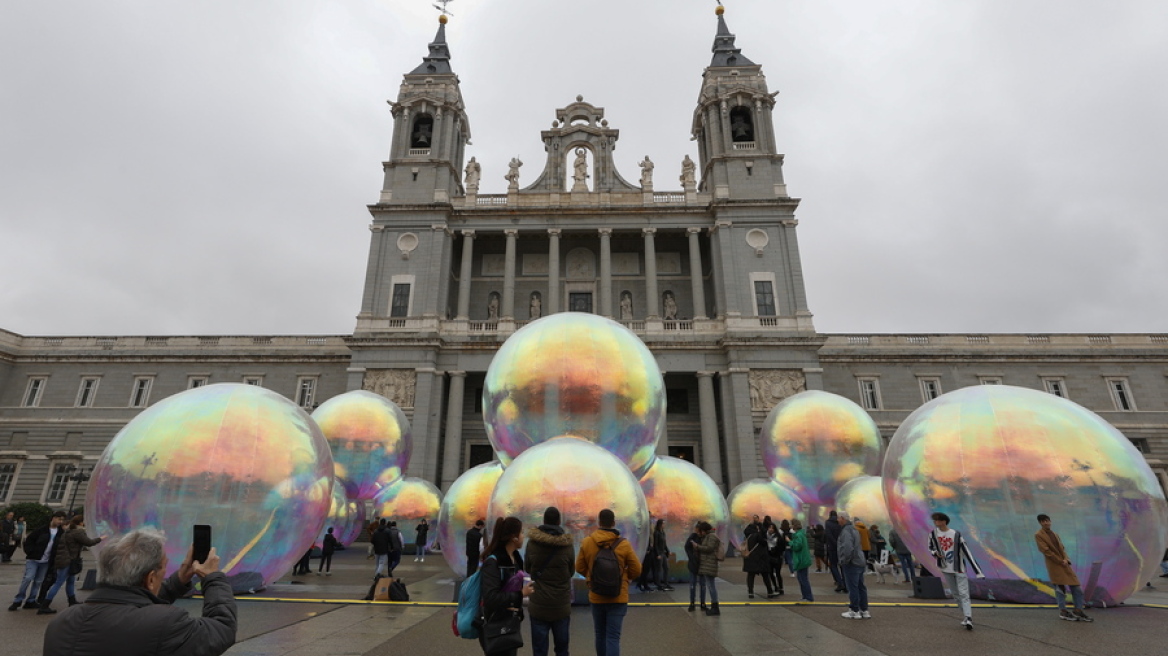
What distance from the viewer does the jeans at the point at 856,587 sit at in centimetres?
789

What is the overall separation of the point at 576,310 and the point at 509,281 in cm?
455

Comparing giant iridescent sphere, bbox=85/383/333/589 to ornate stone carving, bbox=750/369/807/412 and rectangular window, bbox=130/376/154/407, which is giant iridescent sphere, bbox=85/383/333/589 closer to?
ornate stone carving, bbox=750/369/807/412

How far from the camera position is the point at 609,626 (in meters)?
4.96

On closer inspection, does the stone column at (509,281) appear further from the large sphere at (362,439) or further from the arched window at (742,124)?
the large sphere at (362,439)

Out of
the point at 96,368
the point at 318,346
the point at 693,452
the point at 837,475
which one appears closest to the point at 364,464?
the point at 837,475

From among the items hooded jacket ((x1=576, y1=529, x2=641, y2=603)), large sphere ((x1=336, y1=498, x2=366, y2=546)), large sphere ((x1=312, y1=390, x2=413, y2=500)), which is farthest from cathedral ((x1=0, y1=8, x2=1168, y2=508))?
hooded jacket ((x1=576, y1=529, x2=641, y2=603))

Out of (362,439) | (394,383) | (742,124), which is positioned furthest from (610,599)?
(742,124)

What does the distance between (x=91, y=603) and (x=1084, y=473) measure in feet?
34.1

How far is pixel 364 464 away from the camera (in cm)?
1523

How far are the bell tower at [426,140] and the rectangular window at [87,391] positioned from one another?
2263 centimetres

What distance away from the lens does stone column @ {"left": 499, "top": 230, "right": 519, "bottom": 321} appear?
35.9 metres

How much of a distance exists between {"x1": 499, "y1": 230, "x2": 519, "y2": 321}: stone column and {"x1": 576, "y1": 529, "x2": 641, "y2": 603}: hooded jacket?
3021cm

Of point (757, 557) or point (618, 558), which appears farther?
point (757, 557)

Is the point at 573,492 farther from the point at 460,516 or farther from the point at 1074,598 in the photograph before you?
the point at 1074,598
